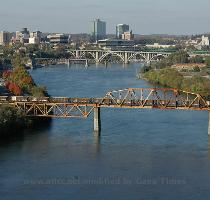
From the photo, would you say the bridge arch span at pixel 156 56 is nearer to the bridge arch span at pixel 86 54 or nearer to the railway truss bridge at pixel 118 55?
the railway truss bridge at pixel 118 55

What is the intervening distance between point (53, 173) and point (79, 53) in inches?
2396

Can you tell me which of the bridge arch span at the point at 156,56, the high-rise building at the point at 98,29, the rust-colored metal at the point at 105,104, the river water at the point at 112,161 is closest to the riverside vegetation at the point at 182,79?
the river water at the point at 112,161

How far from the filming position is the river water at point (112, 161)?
564 inches

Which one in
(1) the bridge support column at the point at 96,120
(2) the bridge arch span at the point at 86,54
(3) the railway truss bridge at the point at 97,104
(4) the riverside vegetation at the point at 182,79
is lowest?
(2) the bridge arch span at the point at 86,54

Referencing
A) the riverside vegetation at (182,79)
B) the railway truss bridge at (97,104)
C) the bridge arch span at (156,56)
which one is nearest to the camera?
the railway truss bridge at (97,104)

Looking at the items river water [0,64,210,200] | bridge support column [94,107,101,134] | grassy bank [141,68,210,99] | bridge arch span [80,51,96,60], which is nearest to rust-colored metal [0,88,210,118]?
bridge support column [94,107,101,134]

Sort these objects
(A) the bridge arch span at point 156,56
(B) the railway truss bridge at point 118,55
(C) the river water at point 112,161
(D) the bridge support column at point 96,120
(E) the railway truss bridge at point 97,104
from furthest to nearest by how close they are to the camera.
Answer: (B) the railway truss bridge at point 118,55 < (A) the bridge arch span at point 156,56 < (D) the bridge support column at point 96,120 < (E) the railway truss bridge at point 97,104 < (C) the river water at point 112,161

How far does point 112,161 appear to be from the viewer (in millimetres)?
Result: 16953

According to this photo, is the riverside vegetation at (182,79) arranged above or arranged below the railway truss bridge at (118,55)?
above

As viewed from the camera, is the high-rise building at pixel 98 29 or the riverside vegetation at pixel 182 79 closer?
the riverside vegetation at pixel 182 79

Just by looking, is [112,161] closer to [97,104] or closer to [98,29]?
[97,104]

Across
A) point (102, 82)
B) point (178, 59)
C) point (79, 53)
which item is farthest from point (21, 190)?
point (79, 53)

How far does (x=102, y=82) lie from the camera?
40188 mm

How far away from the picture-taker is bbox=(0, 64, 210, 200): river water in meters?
14.3
